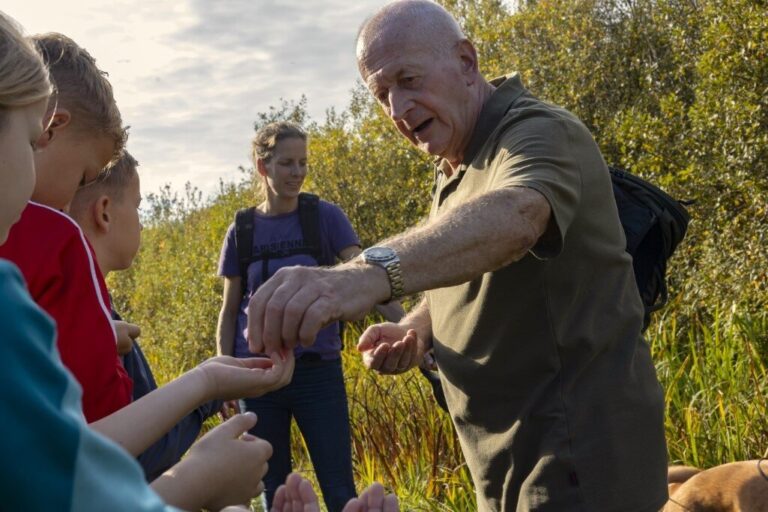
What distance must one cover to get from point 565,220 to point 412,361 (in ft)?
3.41

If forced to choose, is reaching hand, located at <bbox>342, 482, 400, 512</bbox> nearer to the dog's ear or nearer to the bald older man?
the bald older man

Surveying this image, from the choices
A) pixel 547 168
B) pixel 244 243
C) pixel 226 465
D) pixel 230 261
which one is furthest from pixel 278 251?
pixel 226 465

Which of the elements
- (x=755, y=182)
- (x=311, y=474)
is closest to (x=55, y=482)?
(x=755, y=182)

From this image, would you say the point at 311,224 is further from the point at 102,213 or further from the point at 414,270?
the point at 414,270

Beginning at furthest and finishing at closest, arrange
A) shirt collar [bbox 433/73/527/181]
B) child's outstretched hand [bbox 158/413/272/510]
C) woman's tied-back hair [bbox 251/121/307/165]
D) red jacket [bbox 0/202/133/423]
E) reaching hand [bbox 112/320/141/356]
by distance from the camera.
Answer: woman's tied-back hair [bbox 251/121/307/165], shirt collar [bbox 433/73/527/181], reaching hand [bbox 112/320/141/356], red jacket [bbox 0/202/133/423], child's outstretched hand [bbox 158/413/272/510]

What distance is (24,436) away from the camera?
768 millimetres

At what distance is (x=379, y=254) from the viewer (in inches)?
84.7

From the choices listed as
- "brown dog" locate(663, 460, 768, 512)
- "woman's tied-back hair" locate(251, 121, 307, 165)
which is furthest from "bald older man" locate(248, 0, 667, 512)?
"woman's tied-back hair" locate(251, 121, 307, 165)

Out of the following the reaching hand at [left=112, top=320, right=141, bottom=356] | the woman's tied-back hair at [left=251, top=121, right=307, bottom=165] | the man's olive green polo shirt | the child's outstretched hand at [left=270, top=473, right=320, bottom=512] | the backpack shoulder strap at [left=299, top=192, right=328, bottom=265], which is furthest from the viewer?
the woman's tied-back hair at [left=251, top=121, right=307, bottom=165]

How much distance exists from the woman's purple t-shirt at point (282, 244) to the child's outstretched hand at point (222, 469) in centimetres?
318

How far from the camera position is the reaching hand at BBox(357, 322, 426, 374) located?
127 inches

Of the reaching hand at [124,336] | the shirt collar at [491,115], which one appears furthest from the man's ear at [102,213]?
the shirt collar at [491,115]

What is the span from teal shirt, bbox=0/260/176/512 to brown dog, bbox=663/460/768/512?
3397mm

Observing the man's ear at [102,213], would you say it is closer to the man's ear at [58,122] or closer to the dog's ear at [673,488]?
the man's ear at [58,122]
